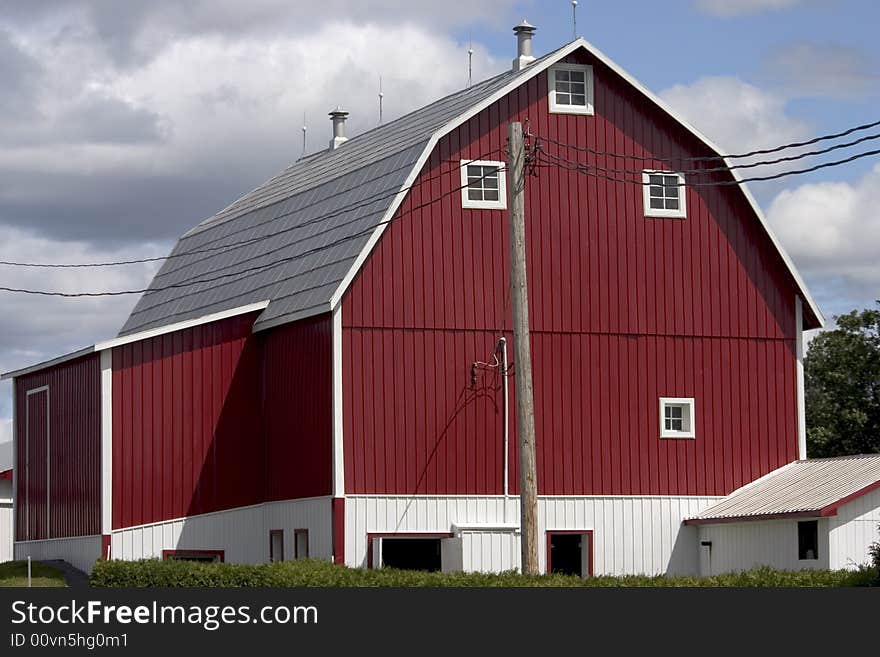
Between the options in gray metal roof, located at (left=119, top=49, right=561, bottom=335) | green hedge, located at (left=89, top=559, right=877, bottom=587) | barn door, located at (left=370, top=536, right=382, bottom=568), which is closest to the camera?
green hedge, located at (left=89, top=559, right=877, bottom=587)

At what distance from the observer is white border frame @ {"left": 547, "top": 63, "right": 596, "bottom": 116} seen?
36.7 meters

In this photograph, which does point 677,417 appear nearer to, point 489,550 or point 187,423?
point 489,550

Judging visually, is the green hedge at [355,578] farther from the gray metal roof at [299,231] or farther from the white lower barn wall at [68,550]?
the gray metal roof at [299,231]

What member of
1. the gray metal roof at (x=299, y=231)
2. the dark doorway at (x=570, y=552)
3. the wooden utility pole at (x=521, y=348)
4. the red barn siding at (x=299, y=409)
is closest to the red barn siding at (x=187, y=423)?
the red barn siding at (x=299, y=409)

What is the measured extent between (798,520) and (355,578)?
10.6 meters

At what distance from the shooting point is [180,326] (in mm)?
36312

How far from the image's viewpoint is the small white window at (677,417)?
37312 mm

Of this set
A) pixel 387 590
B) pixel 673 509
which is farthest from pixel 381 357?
pixel 387 590

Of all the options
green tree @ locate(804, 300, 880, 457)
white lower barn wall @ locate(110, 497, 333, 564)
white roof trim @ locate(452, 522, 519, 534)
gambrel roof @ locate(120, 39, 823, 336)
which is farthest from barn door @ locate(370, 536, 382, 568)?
green tree @ locate(804, 300, 880, 457)

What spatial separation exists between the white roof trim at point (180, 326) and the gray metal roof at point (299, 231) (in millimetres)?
332

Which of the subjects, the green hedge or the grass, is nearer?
the green hedge

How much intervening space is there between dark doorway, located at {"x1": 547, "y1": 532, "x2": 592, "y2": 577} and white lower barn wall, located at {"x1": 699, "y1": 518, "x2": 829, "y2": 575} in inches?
101

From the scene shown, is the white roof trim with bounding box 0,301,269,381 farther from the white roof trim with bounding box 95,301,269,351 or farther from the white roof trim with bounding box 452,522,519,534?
the white roof trim with bounding box 452,522,519,534

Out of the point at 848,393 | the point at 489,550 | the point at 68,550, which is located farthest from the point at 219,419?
the point at 848,393
